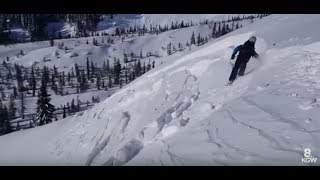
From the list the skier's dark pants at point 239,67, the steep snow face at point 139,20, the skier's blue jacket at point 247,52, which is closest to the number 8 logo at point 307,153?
the skier's dark pants at point 239,67

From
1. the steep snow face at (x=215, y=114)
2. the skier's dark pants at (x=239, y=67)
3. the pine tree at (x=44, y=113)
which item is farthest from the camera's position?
the pine tree at (x=44, y=113)

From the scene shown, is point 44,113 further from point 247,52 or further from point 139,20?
point 139,20

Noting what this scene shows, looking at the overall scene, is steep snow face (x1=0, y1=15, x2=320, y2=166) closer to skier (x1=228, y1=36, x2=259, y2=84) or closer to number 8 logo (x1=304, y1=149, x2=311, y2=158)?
number 8 logo (x1=304, y1=149, x2=311, y2=158)

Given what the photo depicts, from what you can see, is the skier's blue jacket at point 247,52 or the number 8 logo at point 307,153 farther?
the skier's blue jacket at point 247,52

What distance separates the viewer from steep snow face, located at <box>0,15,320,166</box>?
8250mm

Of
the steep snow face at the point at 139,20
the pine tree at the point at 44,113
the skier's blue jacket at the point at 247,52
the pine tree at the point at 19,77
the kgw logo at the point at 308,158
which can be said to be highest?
the skier's blue jacket at the point at 247,52

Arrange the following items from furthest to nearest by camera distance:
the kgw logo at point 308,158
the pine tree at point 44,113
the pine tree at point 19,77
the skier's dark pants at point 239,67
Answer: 1. the pine tree at point 19,77
2. the pine tree at point 44,113
3. the skier's dark pants at point 239,67
4. the kgw logo at point 308,158

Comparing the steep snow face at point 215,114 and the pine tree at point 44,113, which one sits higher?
the steep snow face at point 215,114

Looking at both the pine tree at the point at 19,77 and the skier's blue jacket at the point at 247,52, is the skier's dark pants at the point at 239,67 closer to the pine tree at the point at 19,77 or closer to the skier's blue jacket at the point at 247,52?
the skier's blue jacket at the point at 247,52

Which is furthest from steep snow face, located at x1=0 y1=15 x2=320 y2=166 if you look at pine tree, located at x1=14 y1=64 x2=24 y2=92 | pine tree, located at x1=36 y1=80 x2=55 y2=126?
pine tree, located at x1=14 y1=64 x2=24 y2=92

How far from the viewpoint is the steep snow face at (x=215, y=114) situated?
27.1 feet
